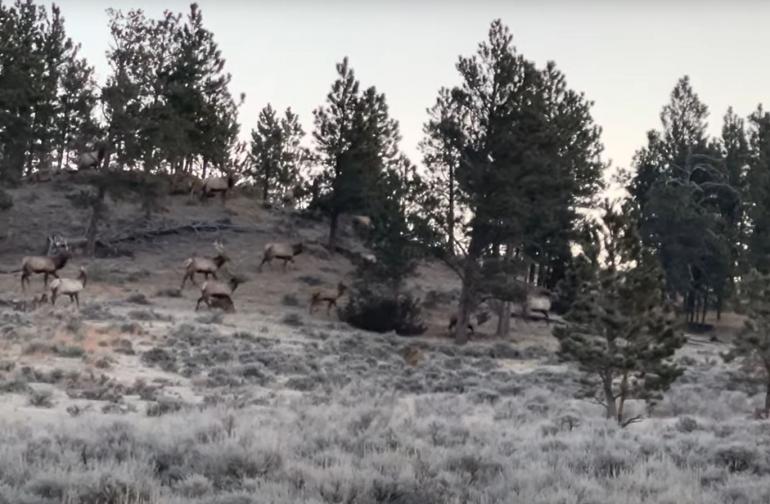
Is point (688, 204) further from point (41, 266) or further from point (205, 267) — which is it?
point (41, 266)

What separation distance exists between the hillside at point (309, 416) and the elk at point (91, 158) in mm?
6251

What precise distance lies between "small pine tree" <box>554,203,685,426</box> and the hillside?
1.16 metres

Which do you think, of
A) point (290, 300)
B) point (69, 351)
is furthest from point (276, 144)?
point (69, 351)

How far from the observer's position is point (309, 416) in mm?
13094

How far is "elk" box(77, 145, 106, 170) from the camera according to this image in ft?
135

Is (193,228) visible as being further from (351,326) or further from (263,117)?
(351,326)

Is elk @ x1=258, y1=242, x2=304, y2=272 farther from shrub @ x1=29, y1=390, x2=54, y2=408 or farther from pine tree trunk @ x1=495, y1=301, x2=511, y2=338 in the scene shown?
shrub @ x1=29, y1=390, x2=54, y2=408

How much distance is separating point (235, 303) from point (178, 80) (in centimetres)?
1613

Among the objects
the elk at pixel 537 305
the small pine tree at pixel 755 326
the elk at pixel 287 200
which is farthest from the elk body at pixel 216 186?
the small pine tree at pixel 755 326

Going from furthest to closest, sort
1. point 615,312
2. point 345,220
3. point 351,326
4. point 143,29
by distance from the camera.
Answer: point 345,220, point 143,29, point 351,326, point 615,312

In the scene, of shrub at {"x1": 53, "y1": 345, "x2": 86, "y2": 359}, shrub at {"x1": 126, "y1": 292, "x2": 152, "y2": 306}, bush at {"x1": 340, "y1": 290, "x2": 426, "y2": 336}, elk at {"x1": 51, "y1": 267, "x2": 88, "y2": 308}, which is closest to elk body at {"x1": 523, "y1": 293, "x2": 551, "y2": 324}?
A: bush at {"x1": 340, "y1": 290, "x2": 426, "y2": 336}

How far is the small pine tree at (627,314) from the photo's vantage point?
1523 cm

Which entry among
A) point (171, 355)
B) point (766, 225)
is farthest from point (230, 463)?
point (766, 225)

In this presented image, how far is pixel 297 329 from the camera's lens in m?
31.4
